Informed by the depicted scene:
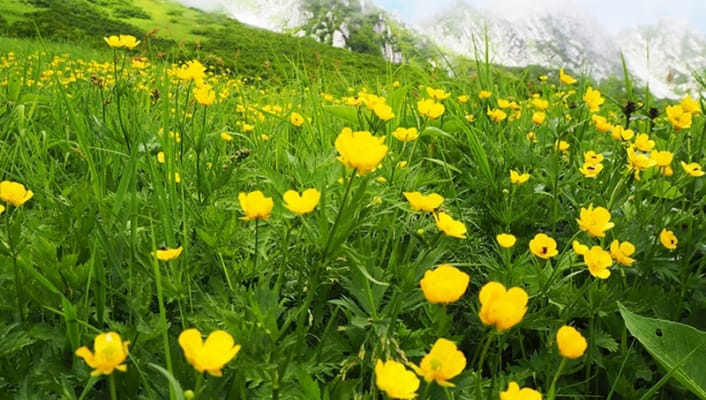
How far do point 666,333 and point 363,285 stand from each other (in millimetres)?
567

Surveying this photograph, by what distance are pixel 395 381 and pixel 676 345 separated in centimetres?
68

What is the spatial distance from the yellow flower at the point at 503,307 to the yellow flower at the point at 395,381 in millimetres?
117

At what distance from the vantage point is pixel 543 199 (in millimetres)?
1778

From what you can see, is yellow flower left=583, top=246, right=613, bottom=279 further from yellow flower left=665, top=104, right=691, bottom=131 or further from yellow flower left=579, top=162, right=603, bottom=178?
yellow flower left=665, top=104, right=691, bottom=131

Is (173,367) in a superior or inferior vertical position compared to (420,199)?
inferior

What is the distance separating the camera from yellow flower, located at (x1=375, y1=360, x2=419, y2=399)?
0.58m

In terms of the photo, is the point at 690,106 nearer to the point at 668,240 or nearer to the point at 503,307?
the point at 668,240

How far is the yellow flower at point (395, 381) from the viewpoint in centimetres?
58

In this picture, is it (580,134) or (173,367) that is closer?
(173,367)

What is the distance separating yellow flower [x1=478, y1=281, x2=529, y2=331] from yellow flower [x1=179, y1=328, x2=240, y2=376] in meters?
0.29

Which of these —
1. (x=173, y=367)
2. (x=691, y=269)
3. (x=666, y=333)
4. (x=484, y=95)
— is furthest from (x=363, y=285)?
(x=484, y=95)

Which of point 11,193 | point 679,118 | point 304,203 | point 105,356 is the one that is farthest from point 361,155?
point 679,118

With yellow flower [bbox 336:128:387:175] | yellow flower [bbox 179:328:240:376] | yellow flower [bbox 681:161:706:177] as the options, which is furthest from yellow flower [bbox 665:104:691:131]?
yellow flower [bbox 179:328:240:376]

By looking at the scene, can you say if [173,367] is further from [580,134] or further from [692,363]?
[580,134]
